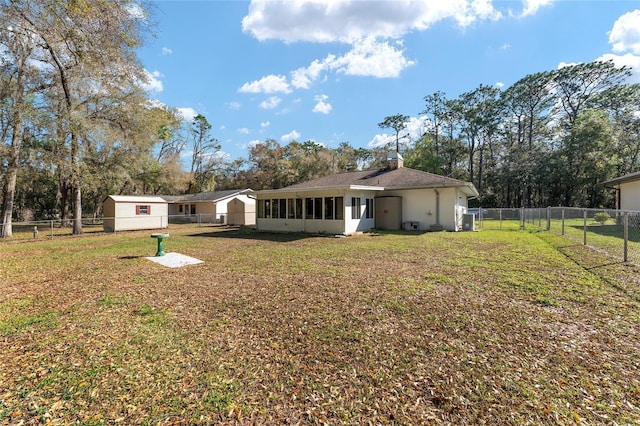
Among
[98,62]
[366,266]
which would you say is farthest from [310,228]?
[98,62]

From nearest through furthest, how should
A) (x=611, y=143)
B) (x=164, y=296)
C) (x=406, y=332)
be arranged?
(x=406, y=332) < (x=164, y=296) < (x=611, y=143)

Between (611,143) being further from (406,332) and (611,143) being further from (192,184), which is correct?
(192,184)

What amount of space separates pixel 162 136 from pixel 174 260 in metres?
30.6

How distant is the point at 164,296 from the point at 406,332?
13.8ft

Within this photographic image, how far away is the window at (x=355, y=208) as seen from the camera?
14.1 metres

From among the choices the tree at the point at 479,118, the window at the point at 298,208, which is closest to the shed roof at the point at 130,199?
the window at the point at 298,208

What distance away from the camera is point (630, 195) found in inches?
630

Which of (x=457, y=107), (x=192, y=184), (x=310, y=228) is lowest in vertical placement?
(x=310, y=228)

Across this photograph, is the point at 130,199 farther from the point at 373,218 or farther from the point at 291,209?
the point at 373,218

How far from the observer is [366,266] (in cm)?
719

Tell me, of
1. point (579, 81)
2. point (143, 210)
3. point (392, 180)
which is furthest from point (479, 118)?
point (143, 210)

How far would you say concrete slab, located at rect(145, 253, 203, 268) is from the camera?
7.88 meters

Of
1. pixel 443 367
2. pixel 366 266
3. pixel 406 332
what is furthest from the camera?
pixel 366 266

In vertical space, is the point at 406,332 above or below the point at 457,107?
below
